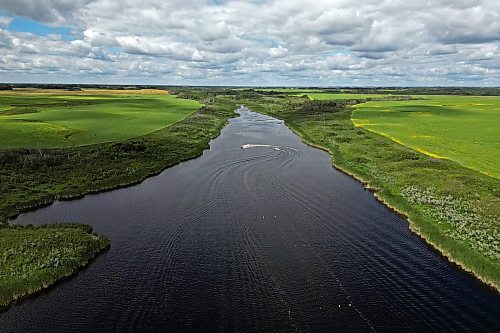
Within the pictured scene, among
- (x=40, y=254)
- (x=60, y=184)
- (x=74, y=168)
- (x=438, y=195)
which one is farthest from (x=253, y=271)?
(x=74, y=168)

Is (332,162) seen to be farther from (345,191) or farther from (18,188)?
(18,188)

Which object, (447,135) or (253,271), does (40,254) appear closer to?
(253,271)

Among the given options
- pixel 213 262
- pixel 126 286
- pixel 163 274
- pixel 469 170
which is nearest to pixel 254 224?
pixel 213 262

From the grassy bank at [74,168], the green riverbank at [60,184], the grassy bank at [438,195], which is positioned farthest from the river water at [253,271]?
the grassy bank at [74,168]

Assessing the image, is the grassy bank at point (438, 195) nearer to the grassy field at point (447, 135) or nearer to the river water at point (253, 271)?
the river water at point (253, 271)

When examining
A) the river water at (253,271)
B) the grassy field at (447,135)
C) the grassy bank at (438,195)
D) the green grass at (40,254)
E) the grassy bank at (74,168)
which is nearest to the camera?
the river water at (253,271)

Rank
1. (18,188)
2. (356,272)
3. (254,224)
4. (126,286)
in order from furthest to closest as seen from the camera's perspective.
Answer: (18,188) < (254,224) < (356,272) < (126,286)
